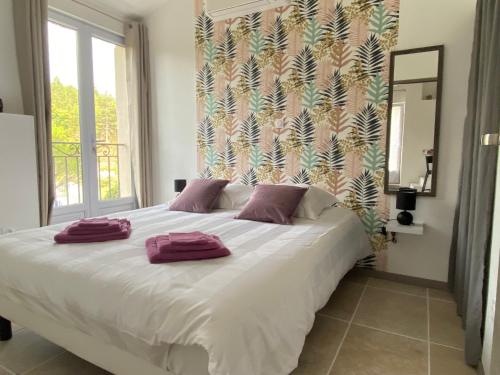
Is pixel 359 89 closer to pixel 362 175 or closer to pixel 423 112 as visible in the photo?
pixel 423 112

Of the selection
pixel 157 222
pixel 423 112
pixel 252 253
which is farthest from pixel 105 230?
pixel 423 112

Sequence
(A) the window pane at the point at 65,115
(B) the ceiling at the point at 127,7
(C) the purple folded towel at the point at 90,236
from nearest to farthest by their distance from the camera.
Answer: (C) the purple folded towel at the point at 90,236 < (A) the window pane at the point at 65,115 < (B) the ceiling at the point at 127,7

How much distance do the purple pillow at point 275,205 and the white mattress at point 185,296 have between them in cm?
52

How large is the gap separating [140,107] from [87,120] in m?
0.66

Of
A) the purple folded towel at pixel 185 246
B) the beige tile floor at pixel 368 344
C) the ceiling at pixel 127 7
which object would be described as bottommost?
the beige tile floor at pixel 368 344

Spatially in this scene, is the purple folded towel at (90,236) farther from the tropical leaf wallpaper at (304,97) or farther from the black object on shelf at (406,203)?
the black object on shelf at (406,203)

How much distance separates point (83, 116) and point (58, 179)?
0.73 metres

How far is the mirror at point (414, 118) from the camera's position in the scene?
8.39 ft

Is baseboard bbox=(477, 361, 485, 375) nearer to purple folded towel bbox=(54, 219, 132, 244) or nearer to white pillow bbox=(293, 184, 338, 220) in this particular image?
white pillow bbox=(293, 184, 338, 220)

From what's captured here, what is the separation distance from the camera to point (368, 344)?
1866 mm

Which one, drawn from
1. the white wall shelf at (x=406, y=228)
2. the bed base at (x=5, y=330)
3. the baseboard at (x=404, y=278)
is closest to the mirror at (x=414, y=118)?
the white wall shelf at (x=406, y=228)

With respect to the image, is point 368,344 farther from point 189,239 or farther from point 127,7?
point 127,7

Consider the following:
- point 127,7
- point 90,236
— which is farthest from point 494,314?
point 127,7

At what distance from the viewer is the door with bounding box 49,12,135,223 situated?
3271 millimetres
